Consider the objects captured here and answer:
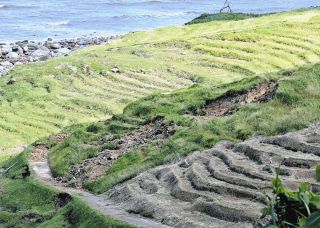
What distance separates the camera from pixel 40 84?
35.4m

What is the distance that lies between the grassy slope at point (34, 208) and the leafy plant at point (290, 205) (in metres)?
7.79

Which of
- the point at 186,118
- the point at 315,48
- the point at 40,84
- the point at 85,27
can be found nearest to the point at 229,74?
the point at 315,48

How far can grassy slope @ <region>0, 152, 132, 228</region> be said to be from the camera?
14.1 metres

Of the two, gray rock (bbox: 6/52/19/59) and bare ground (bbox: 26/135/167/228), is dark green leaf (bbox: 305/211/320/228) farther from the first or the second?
gray rock (bbox: 6/52/19/59)

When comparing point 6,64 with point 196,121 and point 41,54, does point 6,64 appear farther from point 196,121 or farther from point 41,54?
point 196,121

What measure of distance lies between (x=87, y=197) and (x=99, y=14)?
61.8 m

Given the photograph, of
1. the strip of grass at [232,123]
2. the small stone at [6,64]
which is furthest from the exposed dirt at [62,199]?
the small stone at [6,64]

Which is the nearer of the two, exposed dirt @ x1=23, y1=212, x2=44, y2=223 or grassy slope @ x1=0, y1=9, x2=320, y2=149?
exposed dirt @ x1=23, y1=212, x2=44, y2=223

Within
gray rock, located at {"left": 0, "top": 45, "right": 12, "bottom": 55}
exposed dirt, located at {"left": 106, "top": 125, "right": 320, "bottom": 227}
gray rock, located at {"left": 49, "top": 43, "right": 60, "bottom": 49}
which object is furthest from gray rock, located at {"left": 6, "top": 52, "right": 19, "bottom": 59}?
exposed dirt, located at {"left": 106, "top": 125, "right": 320, "bottom": 227}

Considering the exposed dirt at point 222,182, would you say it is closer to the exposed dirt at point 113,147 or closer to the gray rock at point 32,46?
the exposed dirt at point 113,147

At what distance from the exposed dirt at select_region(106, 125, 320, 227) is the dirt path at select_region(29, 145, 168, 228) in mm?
180

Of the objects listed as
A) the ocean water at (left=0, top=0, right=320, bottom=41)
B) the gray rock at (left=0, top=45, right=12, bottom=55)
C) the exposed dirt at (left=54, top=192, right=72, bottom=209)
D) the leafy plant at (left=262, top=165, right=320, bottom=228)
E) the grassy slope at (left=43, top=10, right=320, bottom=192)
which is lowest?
the ocean water at (left=0, top=0, right=320, bottom=41)

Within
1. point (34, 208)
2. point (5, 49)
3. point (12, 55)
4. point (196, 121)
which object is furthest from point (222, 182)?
point (5, 49)

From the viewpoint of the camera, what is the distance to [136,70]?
36.3 m
